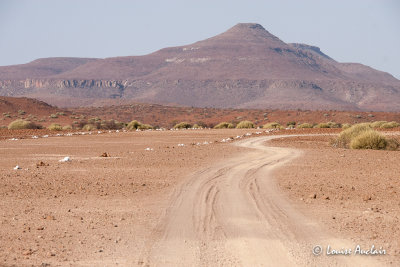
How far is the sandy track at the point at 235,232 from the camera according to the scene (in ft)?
24.7

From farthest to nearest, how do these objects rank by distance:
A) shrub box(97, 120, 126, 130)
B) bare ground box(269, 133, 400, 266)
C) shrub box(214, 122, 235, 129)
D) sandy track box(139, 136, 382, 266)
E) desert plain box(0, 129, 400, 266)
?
shrub box(214, 122, 235, 129) < shrub box(97, 120, 126, 130) < bare ground box(269, 133, 400, 266) < desert plain box(0, 129, 400, 266) < sandy track box(139, 136, 382, 266)

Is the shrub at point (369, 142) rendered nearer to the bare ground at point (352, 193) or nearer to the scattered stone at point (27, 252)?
the bare ground at point (352, 193)

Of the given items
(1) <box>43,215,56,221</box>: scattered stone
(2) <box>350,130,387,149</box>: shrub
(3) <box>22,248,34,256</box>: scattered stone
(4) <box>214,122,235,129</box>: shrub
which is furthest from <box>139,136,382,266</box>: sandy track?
(4) <box>214,122,235,129</box>: shrub

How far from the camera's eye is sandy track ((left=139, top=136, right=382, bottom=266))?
24.7 ft

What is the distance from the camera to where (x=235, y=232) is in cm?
906

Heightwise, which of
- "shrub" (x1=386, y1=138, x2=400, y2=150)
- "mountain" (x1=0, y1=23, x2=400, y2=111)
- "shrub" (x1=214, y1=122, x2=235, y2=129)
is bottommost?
"shrub" (x1=214, y1=122, x2=235, y2=129)

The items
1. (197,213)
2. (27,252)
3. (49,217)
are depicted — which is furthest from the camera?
(197,213)

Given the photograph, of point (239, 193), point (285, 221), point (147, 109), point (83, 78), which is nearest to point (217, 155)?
point (239, 193)

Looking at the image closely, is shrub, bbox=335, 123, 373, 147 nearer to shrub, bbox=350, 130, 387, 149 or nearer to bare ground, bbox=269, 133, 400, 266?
shrub, bbox=350, 130, 387, 149

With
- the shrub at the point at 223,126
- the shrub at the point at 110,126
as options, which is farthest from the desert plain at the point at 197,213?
the shrub at the point at 223,126

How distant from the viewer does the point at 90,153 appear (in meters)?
25.3

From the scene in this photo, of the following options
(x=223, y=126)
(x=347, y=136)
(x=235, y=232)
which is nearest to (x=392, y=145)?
(x=347, y=136)

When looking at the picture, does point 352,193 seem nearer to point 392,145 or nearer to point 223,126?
point 392,145

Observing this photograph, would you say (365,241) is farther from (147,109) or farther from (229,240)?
(147,109)
